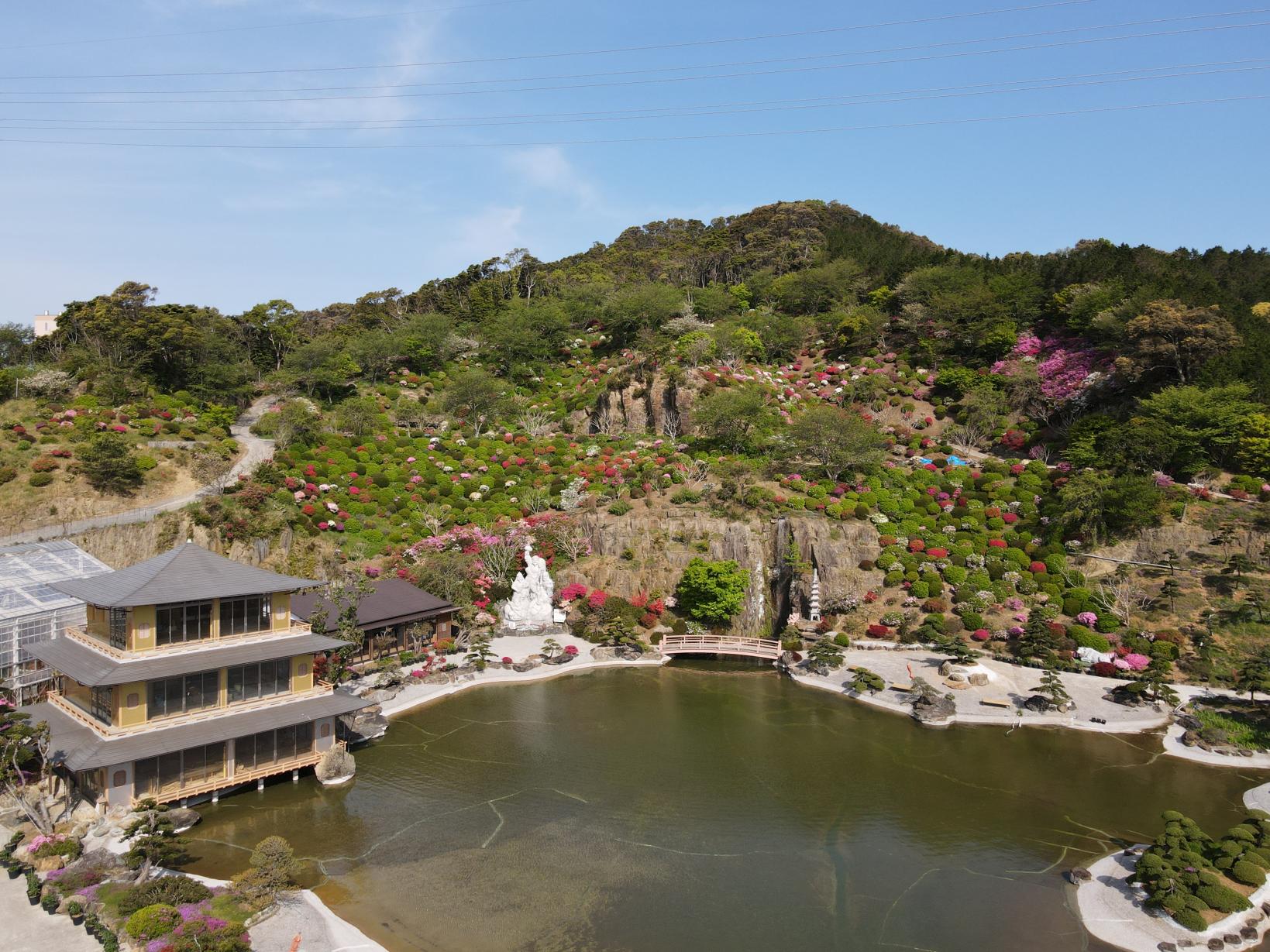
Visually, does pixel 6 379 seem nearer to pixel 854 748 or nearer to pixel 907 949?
pixel 854 748

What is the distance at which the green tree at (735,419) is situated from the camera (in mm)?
54000

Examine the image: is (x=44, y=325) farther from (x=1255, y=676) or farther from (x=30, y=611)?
(x=1255, y=676)

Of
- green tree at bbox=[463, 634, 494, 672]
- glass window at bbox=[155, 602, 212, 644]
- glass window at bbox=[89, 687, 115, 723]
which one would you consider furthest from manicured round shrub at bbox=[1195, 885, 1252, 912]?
glass window at bbox=[89, 687, 115, 723]

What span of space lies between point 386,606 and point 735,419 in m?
29.9

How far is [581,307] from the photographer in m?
81.6

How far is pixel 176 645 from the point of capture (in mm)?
21625

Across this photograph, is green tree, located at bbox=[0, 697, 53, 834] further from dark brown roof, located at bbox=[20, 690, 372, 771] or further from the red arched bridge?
the red arched bridge

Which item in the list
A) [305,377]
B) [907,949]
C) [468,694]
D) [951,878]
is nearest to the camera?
[907,949]

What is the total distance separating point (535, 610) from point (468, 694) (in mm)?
9068

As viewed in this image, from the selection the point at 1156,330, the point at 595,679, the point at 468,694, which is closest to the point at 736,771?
the point at 595,679

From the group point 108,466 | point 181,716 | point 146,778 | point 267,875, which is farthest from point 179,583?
point 108,466

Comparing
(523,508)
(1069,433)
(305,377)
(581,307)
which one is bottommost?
(523,508)

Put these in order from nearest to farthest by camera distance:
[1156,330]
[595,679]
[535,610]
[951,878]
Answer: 1. [951,878]
2. [595,679]
3. [535,610]
4. [1156,330]

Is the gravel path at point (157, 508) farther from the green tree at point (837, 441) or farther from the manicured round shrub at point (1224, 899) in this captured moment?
the manicured round shrub at point (1224, 899)
